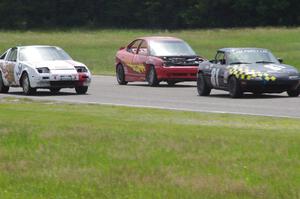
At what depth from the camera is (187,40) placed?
66938 mm

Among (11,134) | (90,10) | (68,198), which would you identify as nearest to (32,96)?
(11,134)

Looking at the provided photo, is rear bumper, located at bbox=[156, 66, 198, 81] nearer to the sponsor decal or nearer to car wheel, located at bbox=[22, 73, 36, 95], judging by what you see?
the sponsor decal

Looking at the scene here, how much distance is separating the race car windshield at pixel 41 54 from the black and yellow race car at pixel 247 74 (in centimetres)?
445

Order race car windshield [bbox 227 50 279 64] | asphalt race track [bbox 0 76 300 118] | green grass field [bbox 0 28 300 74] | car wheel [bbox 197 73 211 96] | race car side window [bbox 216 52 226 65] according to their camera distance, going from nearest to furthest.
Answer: asphalt race track [bbox 0 76 300 118] < race car windshield [bbox 227 50 279 64] < race car side window [bbox 216 52 226 65] < car wheel [bbox 197 73 211 96] < green grass field [bbox 0 28 300 74]

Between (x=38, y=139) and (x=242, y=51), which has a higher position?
(x=38, y=139)

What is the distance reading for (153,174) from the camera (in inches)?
388

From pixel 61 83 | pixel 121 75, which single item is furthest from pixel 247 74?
pixel 121 75

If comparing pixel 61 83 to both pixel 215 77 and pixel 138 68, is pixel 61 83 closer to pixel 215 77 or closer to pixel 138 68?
pixel 215 77

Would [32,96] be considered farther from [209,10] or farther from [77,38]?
[209,10]

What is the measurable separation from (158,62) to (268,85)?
25.0 ft

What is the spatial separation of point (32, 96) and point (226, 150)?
1512 centimetres

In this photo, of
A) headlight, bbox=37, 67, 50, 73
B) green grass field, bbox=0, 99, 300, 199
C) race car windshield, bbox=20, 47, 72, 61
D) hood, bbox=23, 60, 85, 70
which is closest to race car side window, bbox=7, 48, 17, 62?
race car windshield, bbox=20, 47, 72, 61

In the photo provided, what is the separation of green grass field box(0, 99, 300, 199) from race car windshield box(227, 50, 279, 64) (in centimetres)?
785

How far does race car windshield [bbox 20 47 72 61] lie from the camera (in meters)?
27.7
